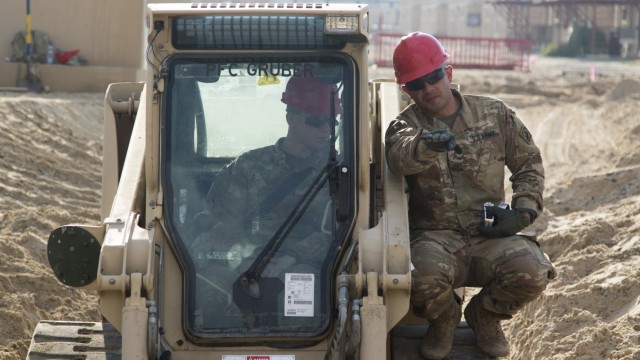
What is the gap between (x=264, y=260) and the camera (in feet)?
19.6

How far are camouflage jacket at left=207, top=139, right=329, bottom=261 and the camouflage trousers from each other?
0.53 meters

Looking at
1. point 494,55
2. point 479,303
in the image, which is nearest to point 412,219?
point 479,303

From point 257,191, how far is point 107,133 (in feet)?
4.23

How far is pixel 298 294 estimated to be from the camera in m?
5.93

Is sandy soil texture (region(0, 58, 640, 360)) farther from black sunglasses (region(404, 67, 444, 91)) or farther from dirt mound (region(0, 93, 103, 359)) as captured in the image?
black sunglasses (region(404, 67, 444, 91))

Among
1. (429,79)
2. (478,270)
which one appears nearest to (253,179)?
(429,79)

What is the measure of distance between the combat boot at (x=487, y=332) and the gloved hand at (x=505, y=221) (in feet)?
1.22

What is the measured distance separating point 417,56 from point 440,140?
0.86m

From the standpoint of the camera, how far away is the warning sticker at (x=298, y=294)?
591 centimetres

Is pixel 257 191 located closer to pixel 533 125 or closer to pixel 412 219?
pixel 412 219

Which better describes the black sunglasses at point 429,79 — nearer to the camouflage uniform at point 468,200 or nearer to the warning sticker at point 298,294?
the camouflage uniform at point 468,200

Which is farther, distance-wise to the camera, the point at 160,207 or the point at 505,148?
the point at 505,148

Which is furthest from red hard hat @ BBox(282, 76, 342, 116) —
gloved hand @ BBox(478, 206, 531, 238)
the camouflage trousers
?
gloved hand @ BBox(478, 206, 531, 238)

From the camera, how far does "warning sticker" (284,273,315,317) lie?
5.91m
